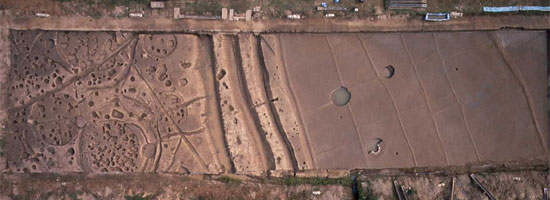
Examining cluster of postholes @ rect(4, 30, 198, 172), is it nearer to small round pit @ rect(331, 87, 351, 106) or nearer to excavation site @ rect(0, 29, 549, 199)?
excavation site @ rect(0, 29, 549, 199)

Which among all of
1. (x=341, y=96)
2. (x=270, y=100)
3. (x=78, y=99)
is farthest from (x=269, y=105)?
(x=78, y=99)

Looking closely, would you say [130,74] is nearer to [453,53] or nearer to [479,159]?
[453,53]

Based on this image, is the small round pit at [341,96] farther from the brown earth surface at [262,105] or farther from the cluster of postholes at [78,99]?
the cluster of postholes at [78,99]

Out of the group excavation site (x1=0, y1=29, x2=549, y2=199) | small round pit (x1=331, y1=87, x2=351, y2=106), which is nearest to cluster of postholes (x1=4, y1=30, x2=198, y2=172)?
excavation site (x1=0, y1=29, x2=549, y2=199)

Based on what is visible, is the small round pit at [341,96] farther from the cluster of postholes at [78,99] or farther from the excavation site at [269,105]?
the cluster of postholes at [78,99]

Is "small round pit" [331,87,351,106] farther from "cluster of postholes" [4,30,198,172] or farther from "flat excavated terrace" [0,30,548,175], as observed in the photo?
"cluster of postholes" [4,30,198,172]

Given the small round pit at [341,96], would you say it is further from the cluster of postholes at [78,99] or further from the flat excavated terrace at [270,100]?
the cluster of postholes at [78,99]

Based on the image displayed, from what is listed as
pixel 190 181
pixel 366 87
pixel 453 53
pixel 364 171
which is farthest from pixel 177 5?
pixel 453 53

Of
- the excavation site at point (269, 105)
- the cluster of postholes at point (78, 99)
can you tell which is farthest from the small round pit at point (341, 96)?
the cluster of postholes at point (78, 99)
